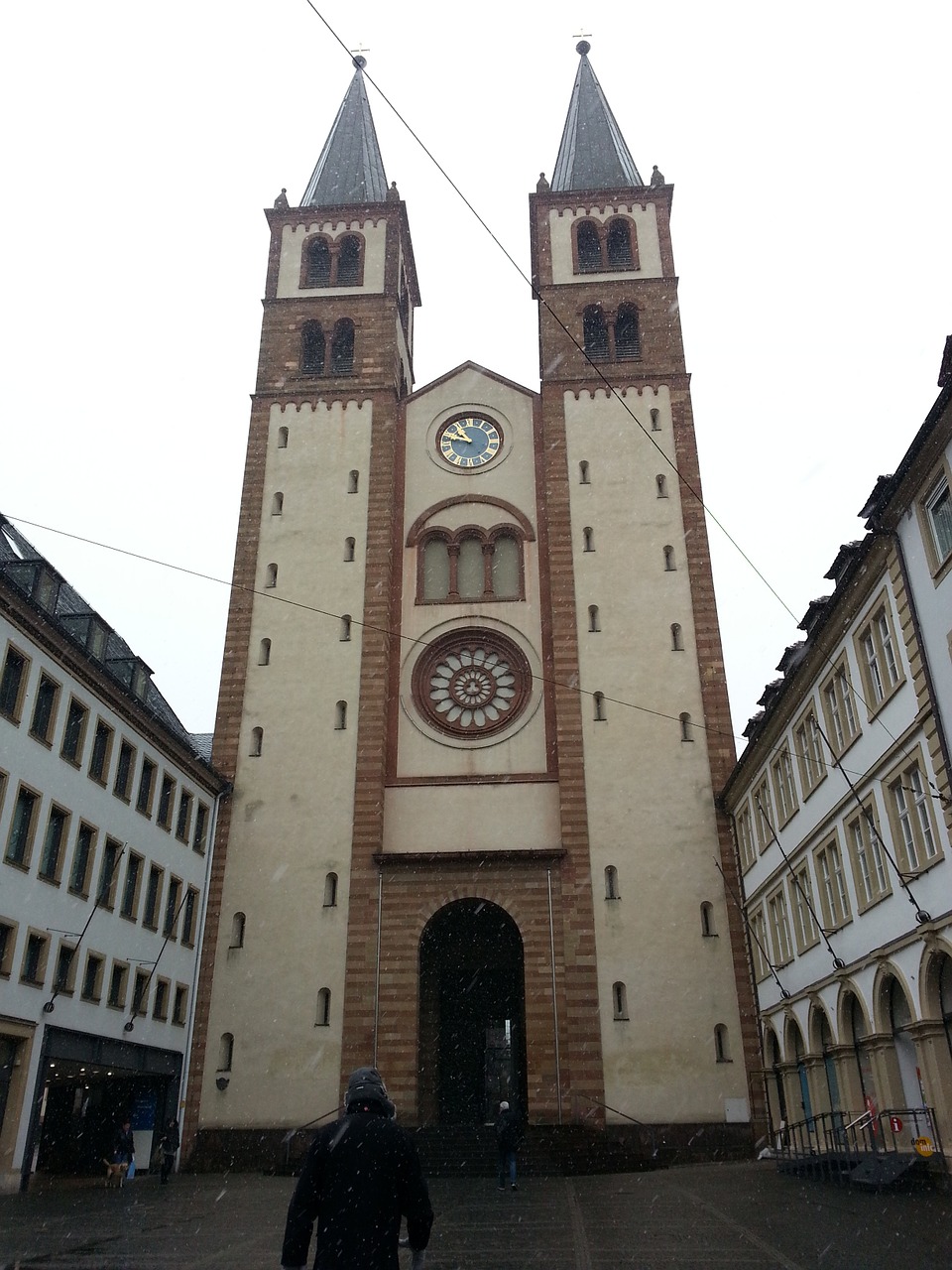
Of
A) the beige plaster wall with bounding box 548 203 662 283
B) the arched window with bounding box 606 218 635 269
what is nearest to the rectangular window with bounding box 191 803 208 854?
the beige plaster wall with bounding box 548 203 662 283

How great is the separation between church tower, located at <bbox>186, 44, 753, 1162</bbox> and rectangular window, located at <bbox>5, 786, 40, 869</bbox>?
978 centimetres

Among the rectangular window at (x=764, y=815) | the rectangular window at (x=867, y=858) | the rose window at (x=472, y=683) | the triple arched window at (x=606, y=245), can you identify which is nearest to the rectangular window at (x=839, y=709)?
the rectangular window at (x=867, y=858)

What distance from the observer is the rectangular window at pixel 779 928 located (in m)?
27.3

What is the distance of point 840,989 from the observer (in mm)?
22625

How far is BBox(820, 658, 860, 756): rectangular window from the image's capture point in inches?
867

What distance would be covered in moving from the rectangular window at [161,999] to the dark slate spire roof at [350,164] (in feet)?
98.8

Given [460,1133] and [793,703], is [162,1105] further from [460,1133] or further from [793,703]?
[793,703]

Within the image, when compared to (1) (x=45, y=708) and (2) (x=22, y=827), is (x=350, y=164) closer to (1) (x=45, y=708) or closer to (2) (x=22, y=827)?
(1) (x=45, y=708)

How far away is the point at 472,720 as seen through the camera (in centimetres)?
3569

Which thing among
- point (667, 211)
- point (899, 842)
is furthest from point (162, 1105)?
point (667, 211)

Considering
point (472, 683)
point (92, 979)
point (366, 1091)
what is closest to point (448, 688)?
point (472, 683)

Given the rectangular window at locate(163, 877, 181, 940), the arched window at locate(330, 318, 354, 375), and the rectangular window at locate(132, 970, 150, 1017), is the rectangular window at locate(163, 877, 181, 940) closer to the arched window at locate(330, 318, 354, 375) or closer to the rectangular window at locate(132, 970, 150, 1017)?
the rectangular window at locate(132, 970, 150, 1017)

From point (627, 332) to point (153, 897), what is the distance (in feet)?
83.1

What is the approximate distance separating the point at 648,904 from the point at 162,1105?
14.1 metres
